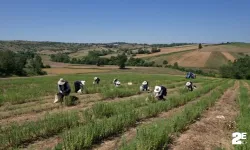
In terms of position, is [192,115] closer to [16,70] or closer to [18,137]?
[18,137]

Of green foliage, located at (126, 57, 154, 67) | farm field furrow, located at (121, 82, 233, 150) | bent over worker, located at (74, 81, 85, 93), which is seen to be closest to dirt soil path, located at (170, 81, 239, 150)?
farm field furrow, located at (121, 82, 233, 150)

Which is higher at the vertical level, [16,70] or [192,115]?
[192,115]

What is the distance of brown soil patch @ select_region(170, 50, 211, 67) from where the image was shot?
3812 inches

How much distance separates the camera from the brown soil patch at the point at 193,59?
96.8m

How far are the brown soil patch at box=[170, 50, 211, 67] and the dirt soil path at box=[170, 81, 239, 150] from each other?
8411 centimetres

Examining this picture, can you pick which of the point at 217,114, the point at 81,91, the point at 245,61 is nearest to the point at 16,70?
the point at 81,91

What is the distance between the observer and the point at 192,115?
11242 mm

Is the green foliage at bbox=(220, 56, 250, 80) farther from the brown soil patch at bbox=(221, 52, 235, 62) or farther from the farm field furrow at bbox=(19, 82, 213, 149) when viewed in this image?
the farm field furrow at bbox=(19, 82, 213, 149)

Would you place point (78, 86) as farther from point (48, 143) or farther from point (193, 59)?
point (193, 59)

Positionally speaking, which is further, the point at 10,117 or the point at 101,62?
the point at 101,62

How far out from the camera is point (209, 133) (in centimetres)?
988

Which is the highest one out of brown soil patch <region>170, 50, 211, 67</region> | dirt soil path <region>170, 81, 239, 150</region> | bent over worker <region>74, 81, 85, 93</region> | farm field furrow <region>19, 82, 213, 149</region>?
farm field furrow <region>19, 82, 213, 149</region>

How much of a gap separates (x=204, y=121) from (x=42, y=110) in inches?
293

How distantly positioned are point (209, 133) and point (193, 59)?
95.2 metres
